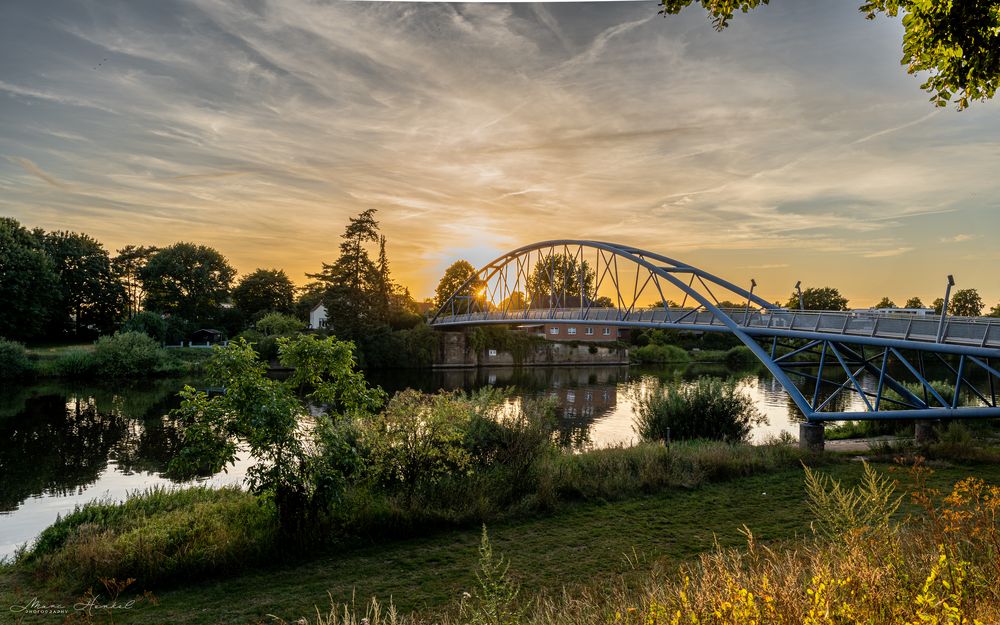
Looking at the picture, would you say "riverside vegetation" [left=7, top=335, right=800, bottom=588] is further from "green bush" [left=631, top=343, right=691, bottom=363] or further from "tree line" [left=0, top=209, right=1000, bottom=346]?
"green bush" [left=631, top=343, right=691, bottom=363]

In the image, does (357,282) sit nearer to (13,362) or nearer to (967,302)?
(13,362)

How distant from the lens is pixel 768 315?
1914cm

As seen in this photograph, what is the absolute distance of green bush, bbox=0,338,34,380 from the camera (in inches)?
A: 1201

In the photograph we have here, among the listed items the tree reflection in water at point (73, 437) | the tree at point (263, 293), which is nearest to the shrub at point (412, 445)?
the tree reflection in water at point (73, 437)

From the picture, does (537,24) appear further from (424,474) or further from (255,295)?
(255,295)

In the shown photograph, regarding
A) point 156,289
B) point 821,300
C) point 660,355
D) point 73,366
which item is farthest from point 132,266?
point 821,300

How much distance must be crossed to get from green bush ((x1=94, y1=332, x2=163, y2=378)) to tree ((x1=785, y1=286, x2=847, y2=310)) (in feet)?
211

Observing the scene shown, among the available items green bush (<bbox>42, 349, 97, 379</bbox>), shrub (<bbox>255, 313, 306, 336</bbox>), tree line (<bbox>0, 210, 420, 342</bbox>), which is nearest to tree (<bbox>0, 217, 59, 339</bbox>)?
tree line (<bbox>0, 210, 420, 342</bbox>)

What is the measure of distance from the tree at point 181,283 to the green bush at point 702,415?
50222 millimetres

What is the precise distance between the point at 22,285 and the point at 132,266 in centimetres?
1814

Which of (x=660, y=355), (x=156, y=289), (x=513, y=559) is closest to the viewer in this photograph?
(x=513, y=559)

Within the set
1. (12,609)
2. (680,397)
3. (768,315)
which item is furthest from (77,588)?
(768,315)

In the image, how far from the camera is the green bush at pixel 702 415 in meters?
15.3

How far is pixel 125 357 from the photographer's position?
34.0 m
